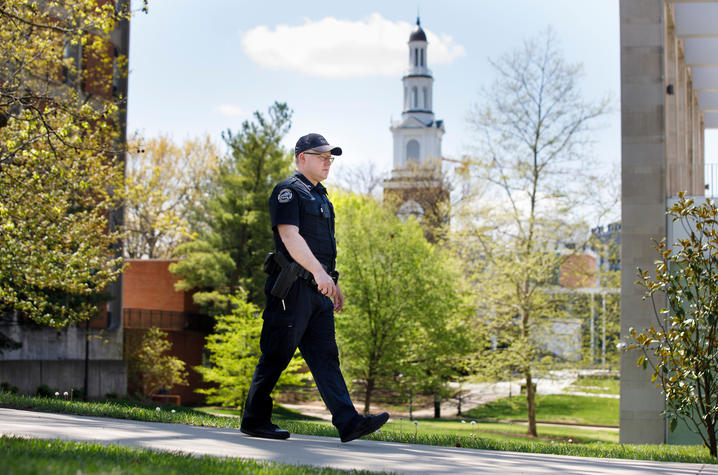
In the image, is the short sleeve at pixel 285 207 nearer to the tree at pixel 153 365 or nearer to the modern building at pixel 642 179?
the modern building at pixel 642 179

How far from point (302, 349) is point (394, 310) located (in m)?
24.5

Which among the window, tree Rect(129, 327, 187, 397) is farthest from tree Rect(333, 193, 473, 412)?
the window

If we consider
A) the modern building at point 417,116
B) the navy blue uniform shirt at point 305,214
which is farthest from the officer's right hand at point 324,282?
Result: the modern building at point 417,116

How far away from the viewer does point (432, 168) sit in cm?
6144

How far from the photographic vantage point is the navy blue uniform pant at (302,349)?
6.12 metres

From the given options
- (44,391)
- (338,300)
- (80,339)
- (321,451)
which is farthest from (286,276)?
(80,339)

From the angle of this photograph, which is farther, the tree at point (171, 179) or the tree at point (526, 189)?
the tree at point (171, 179)

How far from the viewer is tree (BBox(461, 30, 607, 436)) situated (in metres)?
27.8

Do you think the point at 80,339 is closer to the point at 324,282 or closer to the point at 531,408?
the point at 531,408

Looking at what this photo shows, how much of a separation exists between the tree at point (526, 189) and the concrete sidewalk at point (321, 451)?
21.6m

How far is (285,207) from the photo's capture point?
6156mm

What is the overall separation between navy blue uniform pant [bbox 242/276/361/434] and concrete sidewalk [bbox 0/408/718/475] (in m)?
0.27

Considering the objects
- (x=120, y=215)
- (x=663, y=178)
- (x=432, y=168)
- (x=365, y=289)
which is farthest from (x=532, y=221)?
(x=432, y=168)

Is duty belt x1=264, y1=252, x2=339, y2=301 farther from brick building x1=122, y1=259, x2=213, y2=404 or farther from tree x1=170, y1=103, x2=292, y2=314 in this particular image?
tree x1=170, y1=103, x2=292, y2=314
